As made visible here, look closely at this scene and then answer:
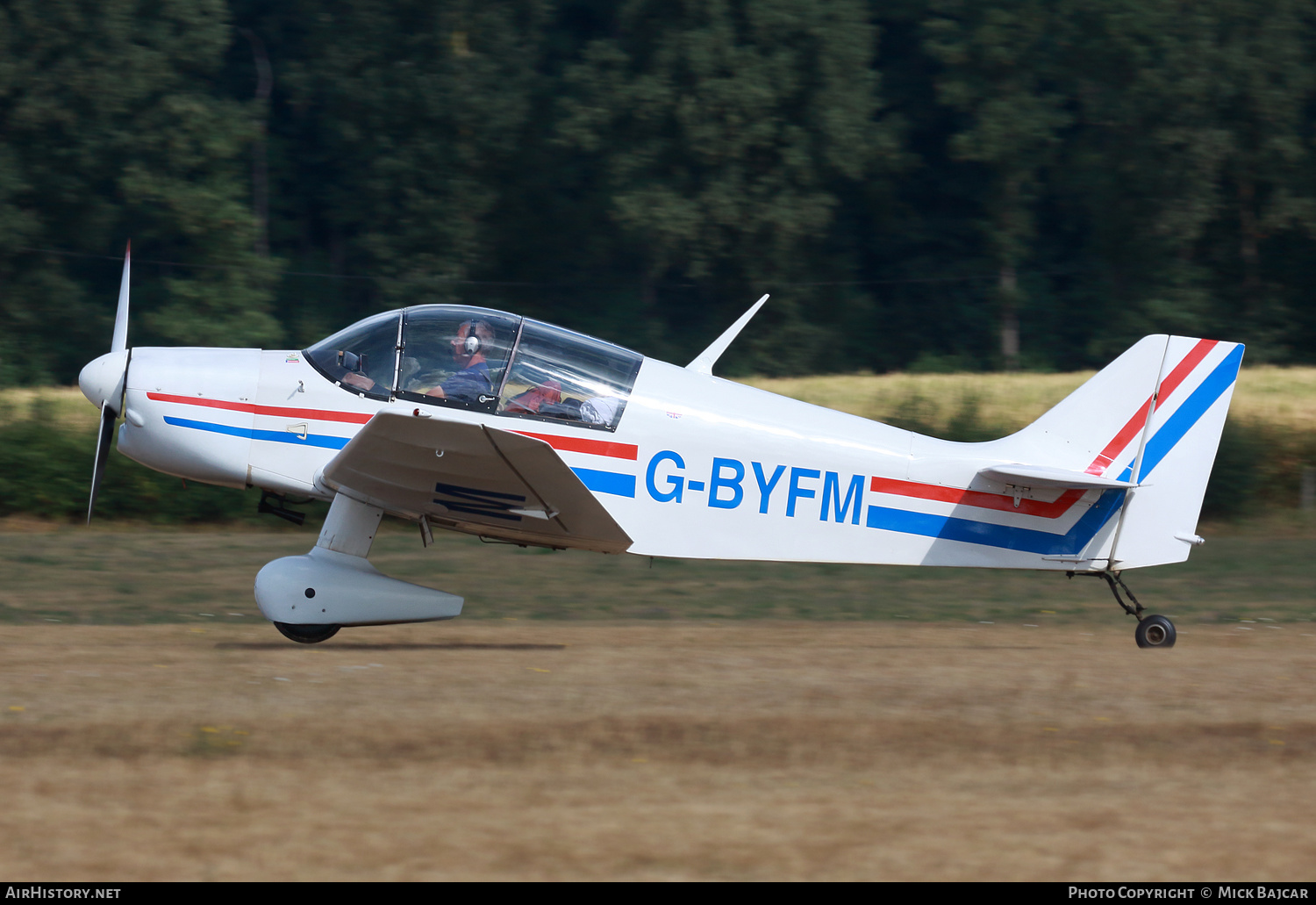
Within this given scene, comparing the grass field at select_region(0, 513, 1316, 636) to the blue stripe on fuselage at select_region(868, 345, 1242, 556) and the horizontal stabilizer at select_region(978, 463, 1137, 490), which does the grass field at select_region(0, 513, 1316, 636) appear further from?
the horizontal stabilizer at select_region(978, 463, 1137, 490)

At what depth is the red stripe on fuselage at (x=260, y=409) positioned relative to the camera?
8406 mm

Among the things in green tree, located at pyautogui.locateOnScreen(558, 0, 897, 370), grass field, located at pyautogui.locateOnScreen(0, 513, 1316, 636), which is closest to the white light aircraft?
grass field, located at pyautogui.locateOnScreen(0, 513, 1316, 636)

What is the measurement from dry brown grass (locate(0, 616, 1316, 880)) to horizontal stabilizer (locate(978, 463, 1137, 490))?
110 centimetres

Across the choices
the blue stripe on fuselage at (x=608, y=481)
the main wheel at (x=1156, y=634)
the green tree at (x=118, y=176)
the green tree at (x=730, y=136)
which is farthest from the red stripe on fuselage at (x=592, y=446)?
the green tree at (x=730, y=136)

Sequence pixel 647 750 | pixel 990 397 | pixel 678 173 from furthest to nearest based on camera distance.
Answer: pixel 678 173 < pixel 990 397 < pixel 647 750

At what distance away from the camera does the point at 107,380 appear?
855 centimetres

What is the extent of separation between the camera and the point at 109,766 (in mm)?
5625

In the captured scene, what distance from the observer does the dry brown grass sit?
4.67 meters

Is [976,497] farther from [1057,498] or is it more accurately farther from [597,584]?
[597,584]

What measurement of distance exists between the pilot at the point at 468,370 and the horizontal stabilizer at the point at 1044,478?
316 centimetres

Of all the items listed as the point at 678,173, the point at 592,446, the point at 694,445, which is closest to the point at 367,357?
the point at 592,446

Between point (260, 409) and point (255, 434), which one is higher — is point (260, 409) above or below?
above

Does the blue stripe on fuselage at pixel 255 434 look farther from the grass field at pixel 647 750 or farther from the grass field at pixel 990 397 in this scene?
the grass field at pixel 990 397

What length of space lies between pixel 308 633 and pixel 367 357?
1760mm
